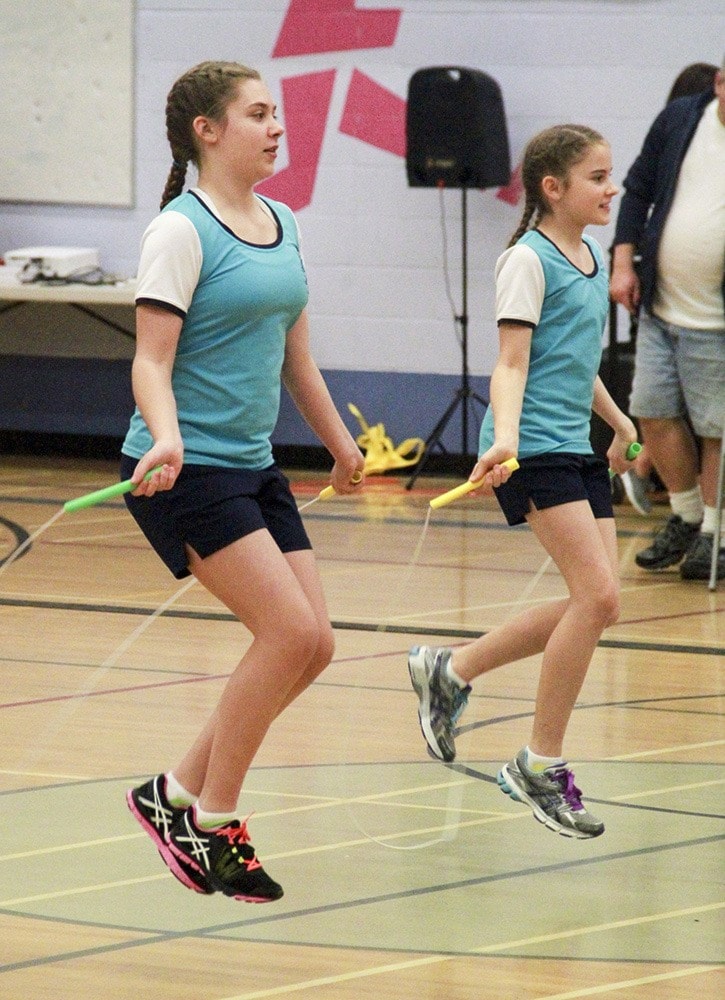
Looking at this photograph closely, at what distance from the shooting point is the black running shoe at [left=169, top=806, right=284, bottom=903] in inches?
103

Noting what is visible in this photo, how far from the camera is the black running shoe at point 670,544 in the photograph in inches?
226

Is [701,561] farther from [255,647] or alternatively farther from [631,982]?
[631,982]

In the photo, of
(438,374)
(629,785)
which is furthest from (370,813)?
(438,374)

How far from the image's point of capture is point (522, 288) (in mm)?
3141

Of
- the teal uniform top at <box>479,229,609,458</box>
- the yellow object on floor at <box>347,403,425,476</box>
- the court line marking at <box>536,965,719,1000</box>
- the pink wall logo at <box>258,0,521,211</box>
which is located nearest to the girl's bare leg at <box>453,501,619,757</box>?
the teal uniform top at <box>479,229,609,458</box>

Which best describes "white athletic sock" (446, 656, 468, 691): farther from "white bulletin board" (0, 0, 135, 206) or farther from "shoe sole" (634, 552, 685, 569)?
"white bulletin board" (0, 0, 135, 206)

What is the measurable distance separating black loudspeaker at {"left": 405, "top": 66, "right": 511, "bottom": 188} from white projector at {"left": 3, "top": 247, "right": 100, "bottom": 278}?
66.8 inches

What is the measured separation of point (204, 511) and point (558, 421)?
2.84 feet

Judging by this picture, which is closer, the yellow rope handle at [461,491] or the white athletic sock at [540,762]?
the yellow rope handle at [461,491]

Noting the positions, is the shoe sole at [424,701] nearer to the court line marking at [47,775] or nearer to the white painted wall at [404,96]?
the court line marking at [47,775]

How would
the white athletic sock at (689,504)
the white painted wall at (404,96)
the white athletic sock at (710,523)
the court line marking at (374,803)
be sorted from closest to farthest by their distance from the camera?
1. the court line marking at (374,803)
2. the white athletic sock at (710,523)
3. the white athletic sock at (689,504)
4. the white painted wall at (404,96)

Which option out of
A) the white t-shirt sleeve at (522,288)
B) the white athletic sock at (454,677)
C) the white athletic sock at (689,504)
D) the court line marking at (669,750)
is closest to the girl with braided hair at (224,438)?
the white t-shirt sleeve at (522,288)

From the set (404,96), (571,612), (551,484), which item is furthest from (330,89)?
(571,612)

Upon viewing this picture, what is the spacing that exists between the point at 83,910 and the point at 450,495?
2.96 ft
